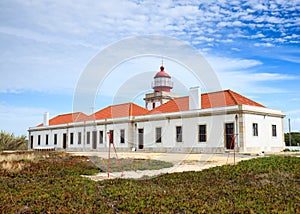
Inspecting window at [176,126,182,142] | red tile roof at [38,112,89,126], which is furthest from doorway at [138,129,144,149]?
red tile roof at [38,112,89,126]

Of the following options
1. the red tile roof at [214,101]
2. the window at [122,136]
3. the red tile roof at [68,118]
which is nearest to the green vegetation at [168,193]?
the red tile roof at [214,101]

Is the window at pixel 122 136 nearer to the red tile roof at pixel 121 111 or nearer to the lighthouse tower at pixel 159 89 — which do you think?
the red tile roof at pixel 121 111

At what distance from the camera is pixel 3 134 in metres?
26.8

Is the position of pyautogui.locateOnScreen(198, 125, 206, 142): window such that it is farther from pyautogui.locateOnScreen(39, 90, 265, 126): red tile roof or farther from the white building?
pyautogui.locateOnScreen(39, 90, 265, 126): red tile roof

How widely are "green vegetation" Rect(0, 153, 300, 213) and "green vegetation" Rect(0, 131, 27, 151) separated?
797 inches

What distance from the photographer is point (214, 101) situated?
2197 centimetres

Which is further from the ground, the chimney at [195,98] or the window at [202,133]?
the chimney at [195,98]

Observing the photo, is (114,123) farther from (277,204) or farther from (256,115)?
(277,204)

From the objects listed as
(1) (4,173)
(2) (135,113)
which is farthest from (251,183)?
(2) (135,113)

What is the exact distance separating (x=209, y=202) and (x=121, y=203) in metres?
1.43

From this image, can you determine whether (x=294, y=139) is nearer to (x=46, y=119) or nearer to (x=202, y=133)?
(x=202, y=133)

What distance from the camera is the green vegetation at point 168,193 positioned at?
468 centimetres

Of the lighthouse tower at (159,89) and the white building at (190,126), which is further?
the lighthouse tower at (159,89)

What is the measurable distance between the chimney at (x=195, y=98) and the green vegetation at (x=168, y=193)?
13.7 meters
